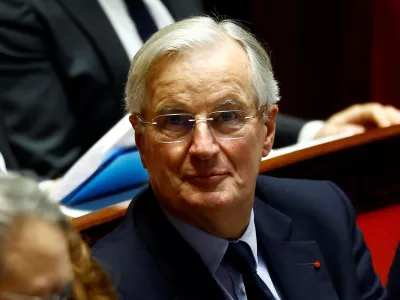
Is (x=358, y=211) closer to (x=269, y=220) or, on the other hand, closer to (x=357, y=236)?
(x=357, y=236)

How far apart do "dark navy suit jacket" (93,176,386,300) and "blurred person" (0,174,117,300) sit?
1.35 ft

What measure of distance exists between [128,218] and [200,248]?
14 cm

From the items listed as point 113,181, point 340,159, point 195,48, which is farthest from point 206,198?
point 340,159

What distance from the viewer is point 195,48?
119cm

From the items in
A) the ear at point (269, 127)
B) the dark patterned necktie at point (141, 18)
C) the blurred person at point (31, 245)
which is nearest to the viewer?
the blurred person at point (31, 245)

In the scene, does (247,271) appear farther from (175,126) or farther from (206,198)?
(175,126)

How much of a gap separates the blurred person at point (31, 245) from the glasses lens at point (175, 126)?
458 millimetres

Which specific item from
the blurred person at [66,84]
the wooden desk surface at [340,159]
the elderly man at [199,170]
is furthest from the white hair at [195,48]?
the blurred person at [66,84]

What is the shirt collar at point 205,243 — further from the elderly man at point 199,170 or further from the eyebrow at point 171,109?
the eyebrow at point 171,109

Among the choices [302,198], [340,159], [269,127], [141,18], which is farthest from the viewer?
[141,18]

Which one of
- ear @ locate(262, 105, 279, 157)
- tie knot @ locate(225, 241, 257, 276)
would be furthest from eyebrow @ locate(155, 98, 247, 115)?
tie knot @ locate(225, 241, 257, 276)

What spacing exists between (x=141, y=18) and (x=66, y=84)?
0.32 meters

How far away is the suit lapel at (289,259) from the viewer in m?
1.32

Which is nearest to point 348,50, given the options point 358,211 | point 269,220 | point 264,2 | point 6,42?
point 264,2
